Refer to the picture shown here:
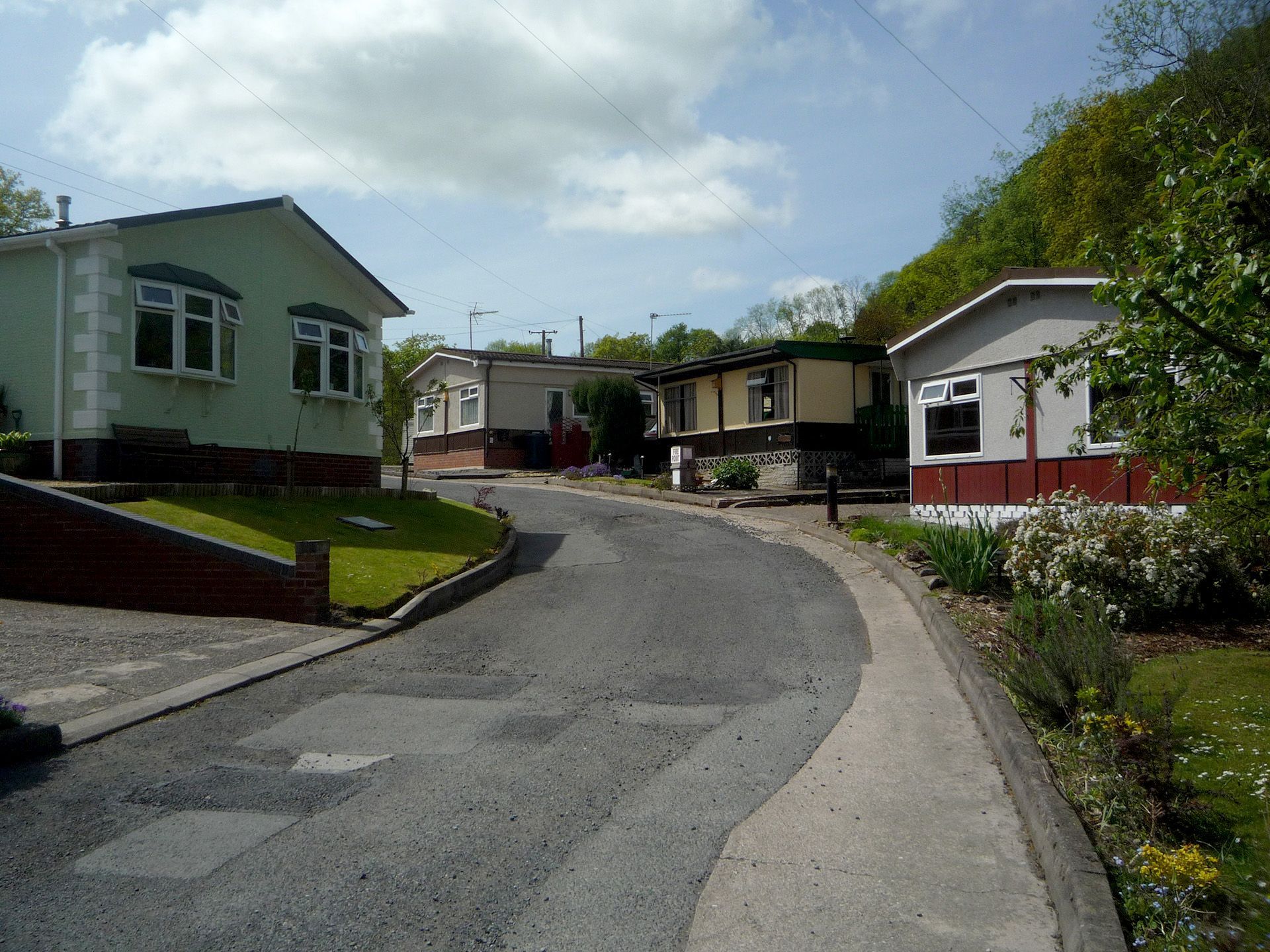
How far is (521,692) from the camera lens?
774cm

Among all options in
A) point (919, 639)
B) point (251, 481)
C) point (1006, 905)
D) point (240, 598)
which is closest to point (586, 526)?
point (251, 481)

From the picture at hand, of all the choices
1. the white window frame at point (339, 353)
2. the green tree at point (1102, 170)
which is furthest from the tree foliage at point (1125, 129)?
the white window frame at point (339, 353)

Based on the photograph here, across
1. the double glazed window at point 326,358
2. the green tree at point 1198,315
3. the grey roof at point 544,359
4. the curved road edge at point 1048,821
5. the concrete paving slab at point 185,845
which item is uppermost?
the grey roof at point 544,359

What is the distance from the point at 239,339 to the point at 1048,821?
1594 cm

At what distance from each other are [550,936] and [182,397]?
14504 millimetres

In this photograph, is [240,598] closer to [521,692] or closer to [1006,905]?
[521,692]

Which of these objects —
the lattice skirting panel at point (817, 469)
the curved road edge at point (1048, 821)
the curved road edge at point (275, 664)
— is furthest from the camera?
the lattice skirting panel at point (817, 469)

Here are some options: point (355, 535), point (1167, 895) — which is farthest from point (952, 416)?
point (1167, 895)

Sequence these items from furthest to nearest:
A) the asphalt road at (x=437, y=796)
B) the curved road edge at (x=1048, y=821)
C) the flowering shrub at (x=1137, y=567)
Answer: the flowering shrub at (x=1137, y=567) → the asphalt road at (x=437, y=796) → the curved road edge at (x=1048, y=821)

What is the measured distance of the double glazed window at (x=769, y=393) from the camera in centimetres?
2716

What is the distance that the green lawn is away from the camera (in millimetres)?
4090

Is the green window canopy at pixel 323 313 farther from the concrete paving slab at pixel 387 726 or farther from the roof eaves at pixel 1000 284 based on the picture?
the concrete paving slab at pixel 387 726

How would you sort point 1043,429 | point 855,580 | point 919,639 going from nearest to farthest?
point 919,639, point 855,580, point 1043,429

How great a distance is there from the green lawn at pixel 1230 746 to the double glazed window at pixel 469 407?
30.3 m
